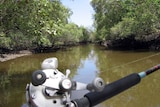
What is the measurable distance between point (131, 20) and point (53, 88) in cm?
2636

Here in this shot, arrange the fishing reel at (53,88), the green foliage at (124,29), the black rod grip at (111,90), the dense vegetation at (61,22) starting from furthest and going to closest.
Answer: the green foliage at (124,29), the dense vegetation at (61,22), the black rod grip at (111,90), the fishing reel at (53,88)

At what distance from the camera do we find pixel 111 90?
56.4 inches

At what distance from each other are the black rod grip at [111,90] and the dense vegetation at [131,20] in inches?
865

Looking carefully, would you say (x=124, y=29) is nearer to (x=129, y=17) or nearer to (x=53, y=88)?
(x=129, y=17)

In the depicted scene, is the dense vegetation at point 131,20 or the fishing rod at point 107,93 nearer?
the fishing rod at point 107,93

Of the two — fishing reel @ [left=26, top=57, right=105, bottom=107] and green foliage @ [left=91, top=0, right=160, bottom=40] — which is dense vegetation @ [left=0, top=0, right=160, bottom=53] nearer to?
green foliage @ [left=91, top=0, right=160, bottom=40]

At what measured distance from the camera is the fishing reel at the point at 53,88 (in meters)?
1.21

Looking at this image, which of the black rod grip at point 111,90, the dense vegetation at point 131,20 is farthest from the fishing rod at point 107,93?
the dense vegetation at point 131,20

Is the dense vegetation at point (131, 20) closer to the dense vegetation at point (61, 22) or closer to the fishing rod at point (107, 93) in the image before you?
the dense vegetation at point (61, 22)

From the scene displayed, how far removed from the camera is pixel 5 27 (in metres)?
8.85

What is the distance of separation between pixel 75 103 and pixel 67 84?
0.09 metres

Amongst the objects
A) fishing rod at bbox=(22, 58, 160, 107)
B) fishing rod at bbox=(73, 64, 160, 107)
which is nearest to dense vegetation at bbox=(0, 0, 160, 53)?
fishing rod at bbox=(73, 64, 160, 107)

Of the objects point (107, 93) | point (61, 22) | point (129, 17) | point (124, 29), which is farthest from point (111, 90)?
point (124, 29)

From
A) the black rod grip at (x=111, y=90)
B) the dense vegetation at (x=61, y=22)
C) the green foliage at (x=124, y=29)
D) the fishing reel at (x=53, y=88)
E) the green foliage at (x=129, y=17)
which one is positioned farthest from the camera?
the green foliage at (x=124, y=29)
